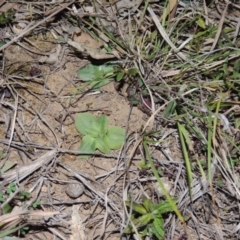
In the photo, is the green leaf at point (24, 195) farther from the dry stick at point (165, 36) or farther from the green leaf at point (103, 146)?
the dry stick at point (165, 36)

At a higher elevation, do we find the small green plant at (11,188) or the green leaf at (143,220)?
the small green plant at (11,188)

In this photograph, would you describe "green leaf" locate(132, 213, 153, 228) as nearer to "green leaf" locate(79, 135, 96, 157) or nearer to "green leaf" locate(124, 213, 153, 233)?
"green leaf" locate(124, 213, 153, 233)

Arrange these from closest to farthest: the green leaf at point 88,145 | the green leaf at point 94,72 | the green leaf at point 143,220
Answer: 1. the green leaf at point 143,220
2. the green leaf at point 88,145
3. the green leaf at point 94,72

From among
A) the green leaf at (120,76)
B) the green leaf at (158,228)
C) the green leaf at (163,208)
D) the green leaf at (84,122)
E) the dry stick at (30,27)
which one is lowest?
the green leaf at (158,228)

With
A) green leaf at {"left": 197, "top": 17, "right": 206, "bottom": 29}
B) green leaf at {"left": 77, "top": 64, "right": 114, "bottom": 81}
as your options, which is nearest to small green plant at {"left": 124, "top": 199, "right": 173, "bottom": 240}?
green leaf at {"left": 77, "top": 64, "right": 114, "bottom": 81}

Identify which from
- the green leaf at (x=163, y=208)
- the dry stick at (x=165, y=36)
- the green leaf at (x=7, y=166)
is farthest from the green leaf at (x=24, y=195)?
the dry stick at (x=165, y=36)
